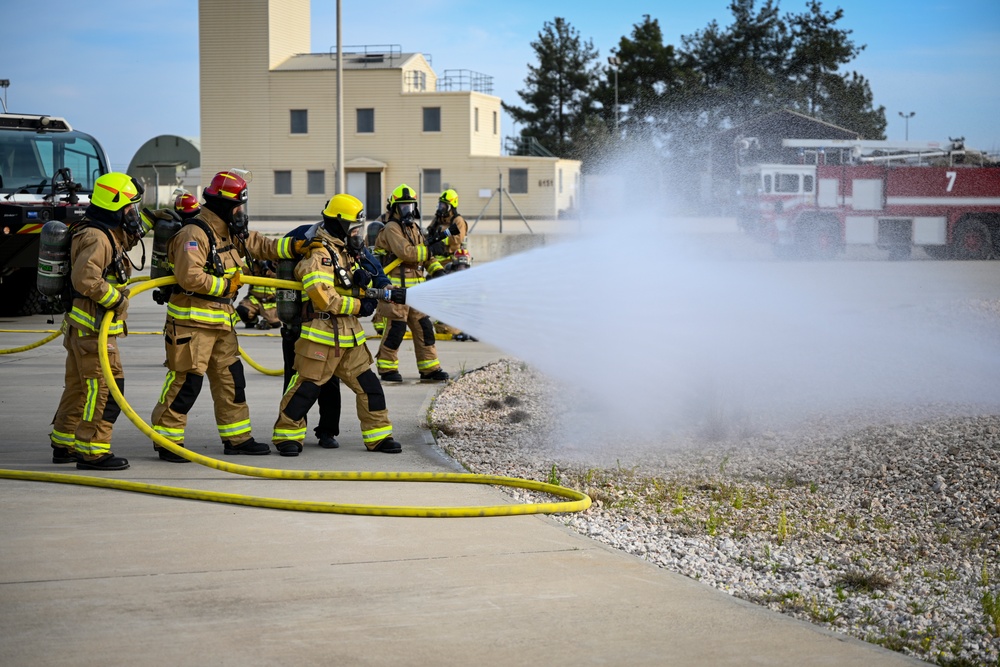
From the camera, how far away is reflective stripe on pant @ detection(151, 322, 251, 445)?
6.42 meters

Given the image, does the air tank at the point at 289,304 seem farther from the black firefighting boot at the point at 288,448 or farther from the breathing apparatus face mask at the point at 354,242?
the black firefighting boot at the point at 288,448

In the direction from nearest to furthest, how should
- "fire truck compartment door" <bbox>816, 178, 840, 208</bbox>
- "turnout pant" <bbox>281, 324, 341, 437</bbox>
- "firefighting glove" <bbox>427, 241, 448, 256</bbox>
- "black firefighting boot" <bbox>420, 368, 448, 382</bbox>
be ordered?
1. "turnout pant" <bbox>281, 324, 341, 437</bbox>
2. "black firefighting boot" <bbox>420, 368, 448, 382</bbox>
3. "firefighting glove" <bbox>427, 241, 448, 256</bbox>
4. "fire truck compartment door" <bbox>816, 178, 840, 208</bbox>

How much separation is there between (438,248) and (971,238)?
70.3 feet

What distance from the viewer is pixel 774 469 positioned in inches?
256

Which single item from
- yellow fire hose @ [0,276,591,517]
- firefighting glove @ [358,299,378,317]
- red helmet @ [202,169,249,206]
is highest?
red helmet @ [202,169,249,206]

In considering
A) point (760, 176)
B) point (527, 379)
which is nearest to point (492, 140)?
point (760, 176)

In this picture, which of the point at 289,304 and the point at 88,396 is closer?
the point at 88,396

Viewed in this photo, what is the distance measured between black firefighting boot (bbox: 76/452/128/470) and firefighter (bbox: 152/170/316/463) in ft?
1.02

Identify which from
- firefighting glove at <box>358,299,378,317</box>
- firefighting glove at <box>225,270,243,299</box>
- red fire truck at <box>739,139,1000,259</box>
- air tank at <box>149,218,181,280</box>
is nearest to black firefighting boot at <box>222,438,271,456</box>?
firefighting glove at <box>225,270,243,299</box>

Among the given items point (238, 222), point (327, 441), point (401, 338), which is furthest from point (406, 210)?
point (327, 441)

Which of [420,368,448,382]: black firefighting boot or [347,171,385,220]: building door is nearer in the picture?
[420,368,448,382]: black firefighting boot

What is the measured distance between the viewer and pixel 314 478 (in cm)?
596

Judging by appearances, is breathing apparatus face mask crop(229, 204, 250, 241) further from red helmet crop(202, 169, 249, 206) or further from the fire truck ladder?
the fire truck ladder

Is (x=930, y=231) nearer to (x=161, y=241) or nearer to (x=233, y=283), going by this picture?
(x=161, y=241)
